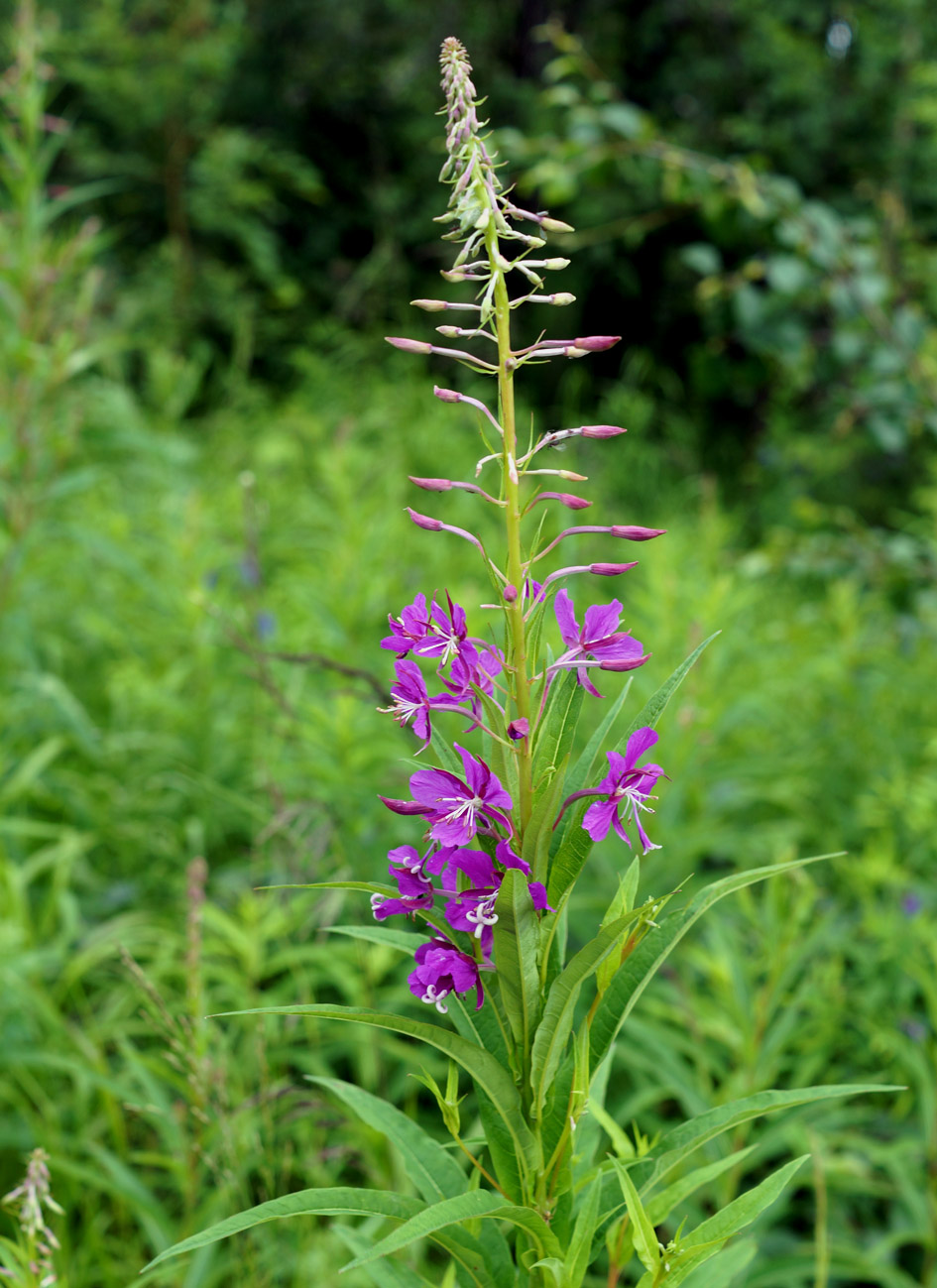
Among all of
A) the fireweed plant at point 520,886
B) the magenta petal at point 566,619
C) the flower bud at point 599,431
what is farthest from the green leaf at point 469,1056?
the flower bud at point 599,431

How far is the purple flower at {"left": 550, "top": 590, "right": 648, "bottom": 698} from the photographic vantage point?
0.82 m

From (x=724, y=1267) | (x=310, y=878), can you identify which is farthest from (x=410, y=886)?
(x=310, y=878)

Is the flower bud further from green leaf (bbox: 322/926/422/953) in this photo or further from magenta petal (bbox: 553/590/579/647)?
green leaf (bbox: 322/926/422/953)

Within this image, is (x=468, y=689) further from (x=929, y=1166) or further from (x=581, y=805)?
(x=929, y=1166)

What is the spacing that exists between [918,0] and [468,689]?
9.47m

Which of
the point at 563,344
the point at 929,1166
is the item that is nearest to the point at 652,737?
the point at 563,344

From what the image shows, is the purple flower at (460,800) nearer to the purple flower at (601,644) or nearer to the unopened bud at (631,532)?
the purple flower at (601,644)

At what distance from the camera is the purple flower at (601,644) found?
0.82 metres

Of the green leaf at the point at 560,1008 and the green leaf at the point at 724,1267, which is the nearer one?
the green leaf at the point at 560,1008

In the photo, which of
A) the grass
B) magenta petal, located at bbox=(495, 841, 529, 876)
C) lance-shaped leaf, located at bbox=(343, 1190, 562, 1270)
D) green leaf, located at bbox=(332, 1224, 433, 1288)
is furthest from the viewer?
the grass

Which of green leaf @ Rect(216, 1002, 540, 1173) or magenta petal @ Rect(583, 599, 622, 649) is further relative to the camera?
magenta petal @ Rect(583, 599, 622, 649)

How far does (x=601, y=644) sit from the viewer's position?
834 millimetres

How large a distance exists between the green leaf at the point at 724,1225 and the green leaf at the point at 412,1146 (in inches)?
8.5

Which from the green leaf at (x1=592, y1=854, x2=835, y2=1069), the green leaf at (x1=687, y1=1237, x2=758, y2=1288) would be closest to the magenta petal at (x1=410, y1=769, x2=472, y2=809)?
the green leaf at (x1=592, y1=854, x2=835, y2=1069)
